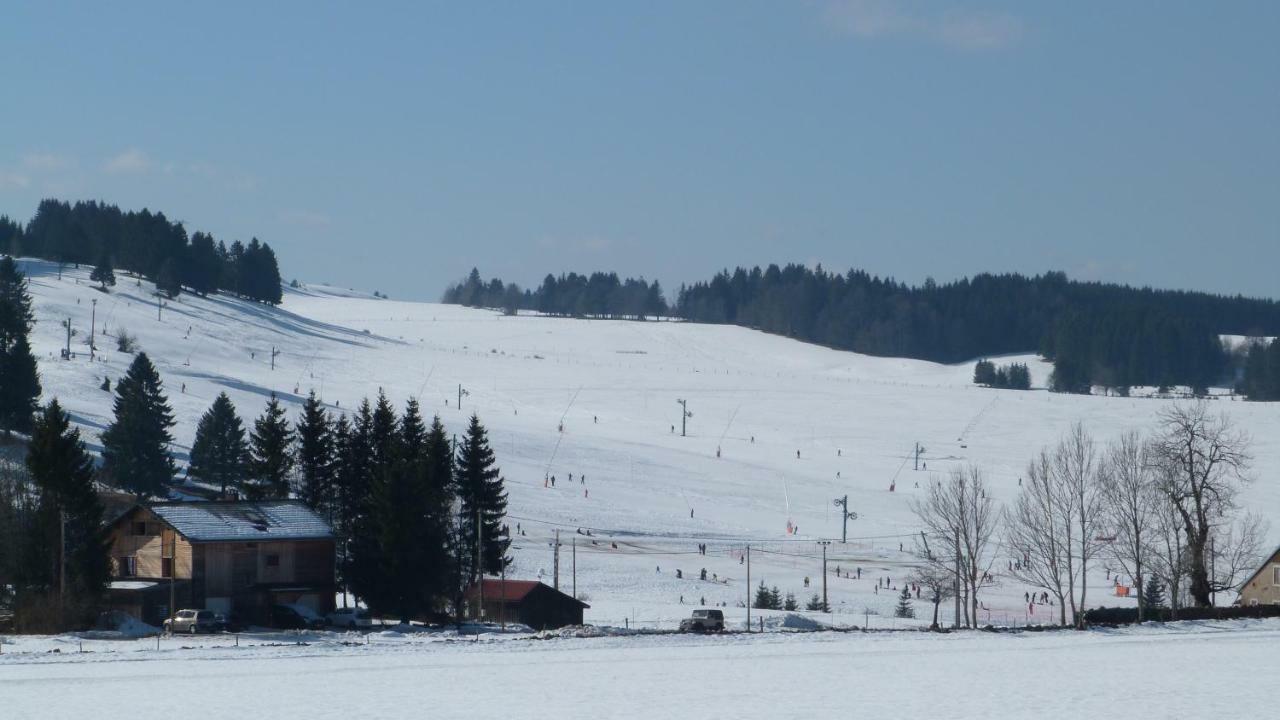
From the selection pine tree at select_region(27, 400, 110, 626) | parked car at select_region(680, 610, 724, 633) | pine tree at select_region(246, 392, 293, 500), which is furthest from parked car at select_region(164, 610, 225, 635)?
parked car at select_region(680, 610, 724, 633)

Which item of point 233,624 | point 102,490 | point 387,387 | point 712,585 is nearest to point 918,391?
point 387,387

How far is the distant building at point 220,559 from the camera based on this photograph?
44938mm

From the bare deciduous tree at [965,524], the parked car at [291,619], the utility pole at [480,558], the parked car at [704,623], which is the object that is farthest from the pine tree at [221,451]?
the parked car at [704,623]

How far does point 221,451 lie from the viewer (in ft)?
230

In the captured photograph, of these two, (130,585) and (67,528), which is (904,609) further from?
(67,528)

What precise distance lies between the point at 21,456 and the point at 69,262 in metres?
118

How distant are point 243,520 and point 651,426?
6919 centimetres

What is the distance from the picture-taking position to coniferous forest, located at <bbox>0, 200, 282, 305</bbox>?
165 meters

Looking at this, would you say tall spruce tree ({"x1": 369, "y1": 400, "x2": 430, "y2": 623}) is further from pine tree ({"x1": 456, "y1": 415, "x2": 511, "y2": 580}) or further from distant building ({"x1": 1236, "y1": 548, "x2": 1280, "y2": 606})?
distant building ({"x1": 1236, "y1": 548, "x2": 1280, "y2": 606})

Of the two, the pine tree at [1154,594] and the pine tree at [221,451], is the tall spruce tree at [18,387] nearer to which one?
the pine tree at [221,451]

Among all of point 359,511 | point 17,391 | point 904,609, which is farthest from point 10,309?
point 904,609

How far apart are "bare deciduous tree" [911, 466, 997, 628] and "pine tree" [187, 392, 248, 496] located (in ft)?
109

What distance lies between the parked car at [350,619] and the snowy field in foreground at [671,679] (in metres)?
7.57

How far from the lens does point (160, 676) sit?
100ft
